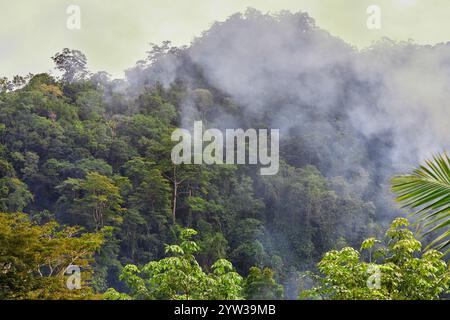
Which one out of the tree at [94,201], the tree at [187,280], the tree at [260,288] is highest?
the tree at [94,201]

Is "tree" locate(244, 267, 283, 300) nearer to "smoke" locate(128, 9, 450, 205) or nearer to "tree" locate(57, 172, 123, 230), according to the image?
"tree" locate(57, 172, 123, 230)

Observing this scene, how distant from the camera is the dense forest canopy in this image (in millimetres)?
14227

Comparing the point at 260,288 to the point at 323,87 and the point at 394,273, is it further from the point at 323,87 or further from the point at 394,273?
the point at 323,87

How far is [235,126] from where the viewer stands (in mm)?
20797

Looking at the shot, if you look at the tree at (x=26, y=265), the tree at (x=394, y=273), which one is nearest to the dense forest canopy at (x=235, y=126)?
the tree at (x=26, y=265)

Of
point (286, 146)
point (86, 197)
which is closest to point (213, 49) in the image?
point (286, 146)

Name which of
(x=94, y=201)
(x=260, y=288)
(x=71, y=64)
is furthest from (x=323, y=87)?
(x=260, y=288)

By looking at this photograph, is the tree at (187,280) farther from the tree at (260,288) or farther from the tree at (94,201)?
the tree at (94,201)

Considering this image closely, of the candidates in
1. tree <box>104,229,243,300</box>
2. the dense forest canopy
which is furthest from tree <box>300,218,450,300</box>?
the dense forest canopy

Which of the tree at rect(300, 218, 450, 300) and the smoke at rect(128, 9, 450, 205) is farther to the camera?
the smoke at rect(128, 9, 450, 205)

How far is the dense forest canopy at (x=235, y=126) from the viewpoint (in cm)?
1423

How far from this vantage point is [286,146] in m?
20.3

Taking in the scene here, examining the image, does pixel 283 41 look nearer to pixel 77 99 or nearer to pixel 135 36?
pixel 135 36

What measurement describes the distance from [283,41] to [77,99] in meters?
11.5
